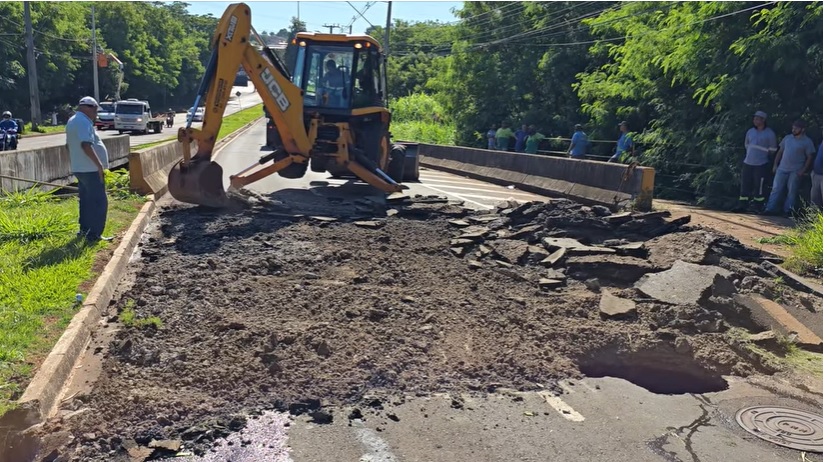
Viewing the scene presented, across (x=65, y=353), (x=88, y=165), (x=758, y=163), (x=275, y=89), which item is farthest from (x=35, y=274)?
(x=758, y=163)

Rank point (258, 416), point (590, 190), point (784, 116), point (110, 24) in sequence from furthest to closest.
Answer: point (110, 24) → point (590, 190) → point (784, 116) → point (258, 416)

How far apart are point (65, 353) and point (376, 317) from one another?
254 centimetres

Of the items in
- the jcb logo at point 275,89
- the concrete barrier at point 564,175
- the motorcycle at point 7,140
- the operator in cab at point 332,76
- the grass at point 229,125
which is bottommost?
the grass at point 229,125

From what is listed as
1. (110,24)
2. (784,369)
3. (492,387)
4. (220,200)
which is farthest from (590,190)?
(110,24)

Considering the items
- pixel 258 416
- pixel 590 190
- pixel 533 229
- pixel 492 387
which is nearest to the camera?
pixel 258 416

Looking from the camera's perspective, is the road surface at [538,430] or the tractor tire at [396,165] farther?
the tractor tire at [396,165]

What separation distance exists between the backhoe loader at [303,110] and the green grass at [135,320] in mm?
5803

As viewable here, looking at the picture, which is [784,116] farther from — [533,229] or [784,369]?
[784,369]

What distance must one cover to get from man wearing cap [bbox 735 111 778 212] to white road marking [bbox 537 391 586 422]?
10627 millimetres

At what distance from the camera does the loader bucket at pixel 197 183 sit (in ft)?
39.2

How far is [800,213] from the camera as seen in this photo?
1250 centimetres

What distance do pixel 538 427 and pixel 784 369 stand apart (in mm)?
2597

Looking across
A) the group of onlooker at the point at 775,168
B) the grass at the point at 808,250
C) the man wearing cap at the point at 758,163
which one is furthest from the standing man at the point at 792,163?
the grass at the point at 808,250

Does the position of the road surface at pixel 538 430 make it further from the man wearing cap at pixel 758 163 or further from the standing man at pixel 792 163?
the man wearing cap at pixel 758 163
